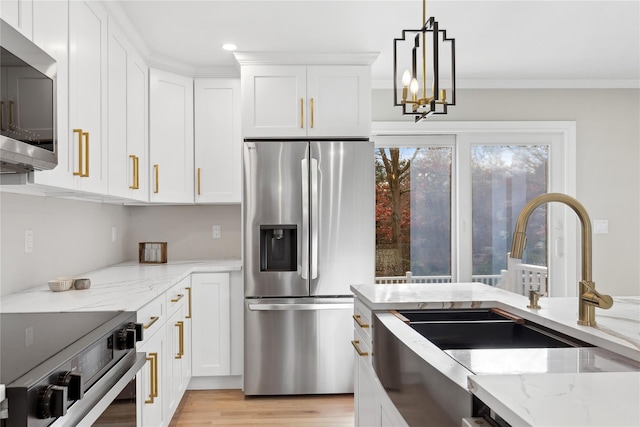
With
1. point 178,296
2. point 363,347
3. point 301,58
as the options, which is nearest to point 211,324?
point 178,296

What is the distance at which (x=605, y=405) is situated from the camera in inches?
25.7

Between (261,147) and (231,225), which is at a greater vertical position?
(261,147)

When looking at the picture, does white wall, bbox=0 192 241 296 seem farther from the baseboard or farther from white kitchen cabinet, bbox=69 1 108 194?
the baseboard

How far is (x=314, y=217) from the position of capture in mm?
3309

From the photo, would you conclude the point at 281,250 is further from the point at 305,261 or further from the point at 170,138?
the point at 170,138

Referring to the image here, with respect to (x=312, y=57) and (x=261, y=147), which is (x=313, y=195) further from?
(x=312, y=57)

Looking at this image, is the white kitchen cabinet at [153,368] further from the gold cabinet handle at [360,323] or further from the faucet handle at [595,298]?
the faucet handle at [595,298]

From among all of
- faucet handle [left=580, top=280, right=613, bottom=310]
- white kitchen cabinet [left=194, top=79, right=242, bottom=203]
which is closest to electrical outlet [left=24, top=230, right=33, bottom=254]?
white kitchen cabinet [left=194, top=79, right=242, bottom=203]

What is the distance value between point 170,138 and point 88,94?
1.34 m

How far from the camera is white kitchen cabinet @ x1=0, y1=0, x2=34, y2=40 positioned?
1.47 meters

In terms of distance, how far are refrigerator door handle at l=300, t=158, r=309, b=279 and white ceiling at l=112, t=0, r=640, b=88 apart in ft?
2.89

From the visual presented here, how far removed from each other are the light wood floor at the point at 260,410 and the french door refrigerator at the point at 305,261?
7 cm

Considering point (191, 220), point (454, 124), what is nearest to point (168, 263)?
point (191, 220)

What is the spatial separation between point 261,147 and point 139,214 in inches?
54.5
